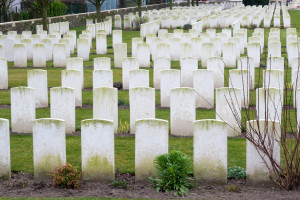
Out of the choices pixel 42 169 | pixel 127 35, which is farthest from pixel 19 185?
pixel 127 35

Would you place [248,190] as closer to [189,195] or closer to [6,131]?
[189,195]

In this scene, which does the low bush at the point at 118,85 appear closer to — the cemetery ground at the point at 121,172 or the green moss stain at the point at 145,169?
the cemetery ground at the point at 121,172

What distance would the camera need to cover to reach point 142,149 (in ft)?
20.8

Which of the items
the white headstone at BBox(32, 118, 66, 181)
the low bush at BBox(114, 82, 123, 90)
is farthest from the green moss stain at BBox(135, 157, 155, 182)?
the low bush at BBox(114, 82, 123, 90)

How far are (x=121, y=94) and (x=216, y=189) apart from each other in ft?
19.5

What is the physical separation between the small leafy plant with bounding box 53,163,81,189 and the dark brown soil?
6 centimetres

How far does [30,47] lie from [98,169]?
37.8 feet

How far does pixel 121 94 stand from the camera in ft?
39.1

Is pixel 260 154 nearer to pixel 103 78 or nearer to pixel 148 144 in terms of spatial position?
pixel 148 144

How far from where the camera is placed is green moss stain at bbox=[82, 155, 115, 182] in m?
6.39

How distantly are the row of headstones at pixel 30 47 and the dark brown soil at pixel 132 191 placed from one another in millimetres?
9187

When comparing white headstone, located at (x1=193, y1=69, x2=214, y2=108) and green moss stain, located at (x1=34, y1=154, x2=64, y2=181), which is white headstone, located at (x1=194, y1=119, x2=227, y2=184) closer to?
green moss stain, located at (x1=34, y1=154, x2=64, y2=181)

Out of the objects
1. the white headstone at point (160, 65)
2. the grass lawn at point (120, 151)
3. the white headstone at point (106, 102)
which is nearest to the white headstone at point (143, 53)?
the white headstone at point (160, 65)

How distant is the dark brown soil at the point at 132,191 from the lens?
6.01m
